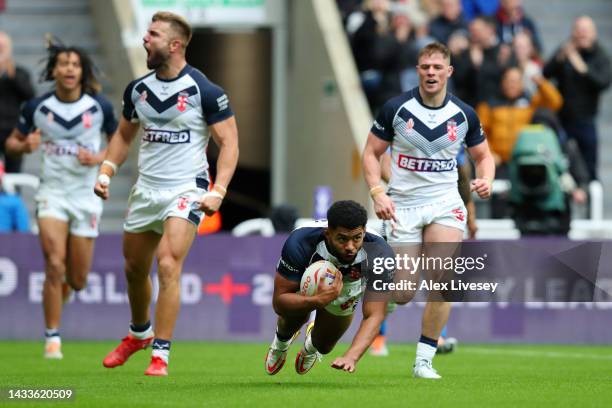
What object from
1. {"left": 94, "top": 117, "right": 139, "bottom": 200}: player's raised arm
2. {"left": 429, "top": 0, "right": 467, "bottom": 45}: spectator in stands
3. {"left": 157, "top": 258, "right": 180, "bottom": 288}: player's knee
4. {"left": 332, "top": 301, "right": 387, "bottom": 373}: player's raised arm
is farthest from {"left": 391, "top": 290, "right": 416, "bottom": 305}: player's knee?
{"left": 429, "top": 0, "right": 467, "bottom": 45}: spectator in stands

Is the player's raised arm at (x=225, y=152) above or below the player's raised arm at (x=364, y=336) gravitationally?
above

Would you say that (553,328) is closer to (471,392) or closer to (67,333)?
(67,333)

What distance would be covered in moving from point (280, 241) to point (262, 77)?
10.5 metres

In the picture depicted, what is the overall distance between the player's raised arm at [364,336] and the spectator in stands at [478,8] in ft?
46.3

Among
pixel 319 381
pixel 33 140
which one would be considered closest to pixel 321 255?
pixel 319 381

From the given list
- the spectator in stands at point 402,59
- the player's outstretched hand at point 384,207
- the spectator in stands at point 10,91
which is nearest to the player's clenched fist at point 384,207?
the player's outstretched hand at point 384,207

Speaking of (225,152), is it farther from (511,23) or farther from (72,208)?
(511,23)

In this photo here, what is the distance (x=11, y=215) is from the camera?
17.8m

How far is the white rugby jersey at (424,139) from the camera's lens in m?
11.3

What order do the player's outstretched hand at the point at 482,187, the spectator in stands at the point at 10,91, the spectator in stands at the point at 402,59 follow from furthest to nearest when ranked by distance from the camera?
the spectator in stands at the point at 402,59, the spectator in stands at the point at 10,91, the player's outstretched hand at the point at 482,187

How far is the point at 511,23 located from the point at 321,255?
13802 mm

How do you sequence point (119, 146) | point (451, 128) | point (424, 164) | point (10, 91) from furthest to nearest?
point (10, 91) < point (119, 146) < point (424, 164) < point (451, 128)

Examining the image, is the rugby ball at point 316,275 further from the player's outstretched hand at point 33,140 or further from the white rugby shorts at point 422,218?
the player's outstretched hand at point 33,140

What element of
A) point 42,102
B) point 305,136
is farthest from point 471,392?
point 305,136
